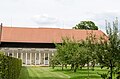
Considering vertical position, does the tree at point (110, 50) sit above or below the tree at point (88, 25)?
below

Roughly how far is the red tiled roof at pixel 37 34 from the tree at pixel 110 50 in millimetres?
61326

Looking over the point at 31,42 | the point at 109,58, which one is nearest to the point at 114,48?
the point at 109,58

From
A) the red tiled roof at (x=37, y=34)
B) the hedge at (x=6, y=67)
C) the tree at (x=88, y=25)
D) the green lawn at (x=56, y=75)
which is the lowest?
the green lawn at (x=56, y=75)

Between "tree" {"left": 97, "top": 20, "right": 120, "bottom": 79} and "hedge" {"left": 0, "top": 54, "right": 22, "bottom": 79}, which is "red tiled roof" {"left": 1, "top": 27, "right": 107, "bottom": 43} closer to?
"tree" {"left": 97, "top": 20, "right": 120, "bottom": 79}

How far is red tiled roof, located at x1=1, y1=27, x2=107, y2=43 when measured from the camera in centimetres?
8050

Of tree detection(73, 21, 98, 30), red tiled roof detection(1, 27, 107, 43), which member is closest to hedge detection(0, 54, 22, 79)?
red tiled roof detection(1, 27, 107, 43)

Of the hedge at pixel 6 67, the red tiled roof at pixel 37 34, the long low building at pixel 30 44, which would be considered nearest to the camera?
the hedge at pixel 6 67

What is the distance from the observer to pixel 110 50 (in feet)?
57.5

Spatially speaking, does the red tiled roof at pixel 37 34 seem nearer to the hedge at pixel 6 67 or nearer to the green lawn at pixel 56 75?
the green lawn at pixel 56 75

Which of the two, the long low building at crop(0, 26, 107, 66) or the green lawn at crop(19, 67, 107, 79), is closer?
the green lawn at crop(19, 67, 107, 79)

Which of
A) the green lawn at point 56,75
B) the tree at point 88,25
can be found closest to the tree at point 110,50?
the green lawn at point 56,75

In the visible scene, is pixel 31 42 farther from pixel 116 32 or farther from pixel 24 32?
pixel 116 32

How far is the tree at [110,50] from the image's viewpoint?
17203 mm

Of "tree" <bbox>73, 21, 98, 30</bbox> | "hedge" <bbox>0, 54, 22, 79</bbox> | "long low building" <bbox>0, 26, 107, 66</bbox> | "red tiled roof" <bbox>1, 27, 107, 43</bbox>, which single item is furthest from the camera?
"tree" <bbox>73, 21, 98, 30</bbox>
